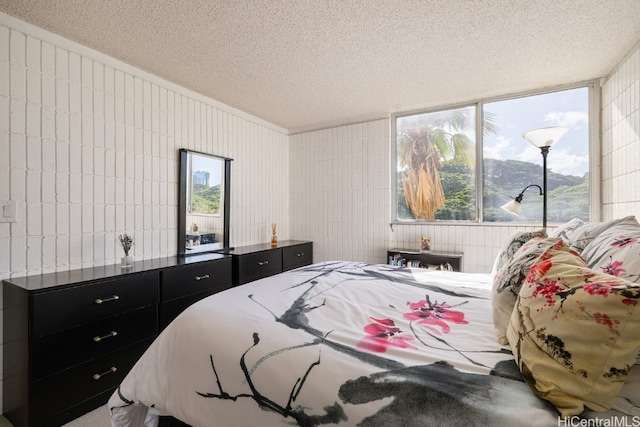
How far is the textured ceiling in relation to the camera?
71.6 inches

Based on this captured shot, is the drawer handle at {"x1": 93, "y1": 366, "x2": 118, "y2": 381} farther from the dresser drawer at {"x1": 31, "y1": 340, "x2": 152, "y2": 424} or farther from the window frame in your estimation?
the window frame

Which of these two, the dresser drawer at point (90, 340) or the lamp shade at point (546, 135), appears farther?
the lamp shade at point (546, 135)

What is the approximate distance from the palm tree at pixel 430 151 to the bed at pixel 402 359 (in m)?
1.93

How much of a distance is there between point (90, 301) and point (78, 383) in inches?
19.2

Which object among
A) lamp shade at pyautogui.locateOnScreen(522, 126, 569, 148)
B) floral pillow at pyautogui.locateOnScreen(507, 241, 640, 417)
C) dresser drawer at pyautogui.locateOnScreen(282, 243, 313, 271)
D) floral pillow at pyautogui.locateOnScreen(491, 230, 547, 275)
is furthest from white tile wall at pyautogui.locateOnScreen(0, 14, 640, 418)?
floral pillow at pyautogui.locateOnScreen(507, 241, 640, 417)

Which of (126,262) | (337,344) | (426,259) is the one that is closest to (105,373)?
(126,262)

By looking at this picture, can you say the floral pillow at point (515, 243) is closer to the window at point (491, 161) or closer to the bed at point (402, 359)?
the bed at point (402, 359)

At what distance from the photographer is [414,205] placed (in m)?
3.63

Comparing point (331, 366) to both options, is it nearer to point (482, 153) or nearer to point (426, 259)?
point (426, 259)

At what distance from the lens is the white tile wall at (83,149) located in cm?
191

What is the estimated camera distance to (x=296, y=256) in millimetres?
3883

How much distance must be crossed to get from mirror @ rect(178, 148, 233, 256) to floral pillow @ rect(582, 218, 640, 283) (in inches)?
118

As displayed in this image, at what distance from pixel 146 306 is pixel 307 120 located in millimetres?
2883

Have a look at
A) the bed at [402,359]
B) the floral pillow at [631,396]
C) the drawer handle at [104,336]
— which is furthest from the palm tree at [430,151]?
the drawer handle at [104,336]
